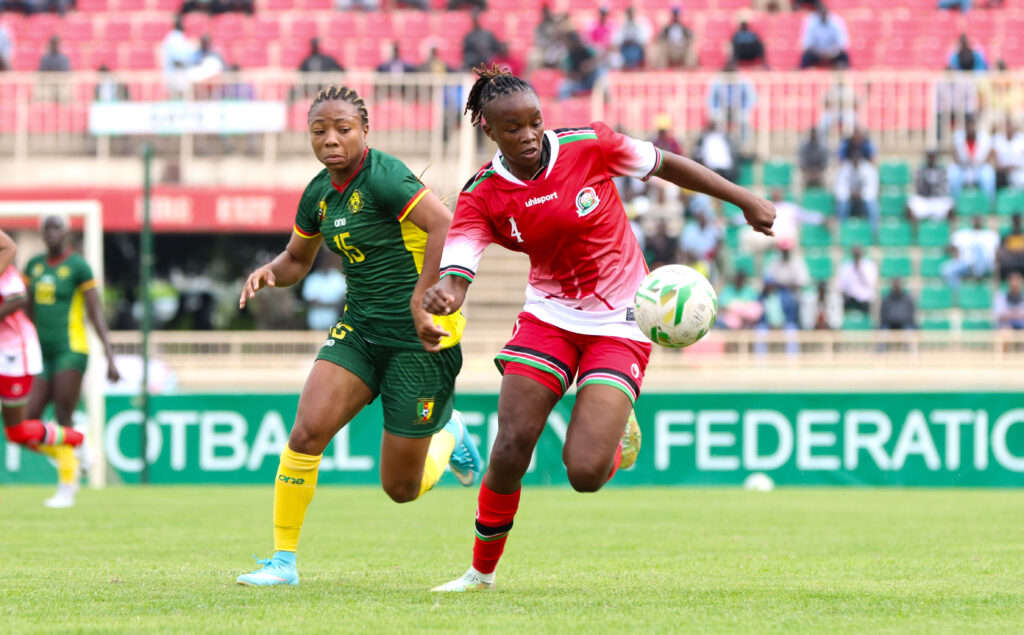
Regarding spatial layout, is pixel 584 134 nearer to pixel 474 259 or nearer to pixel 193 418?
pixel 474 259

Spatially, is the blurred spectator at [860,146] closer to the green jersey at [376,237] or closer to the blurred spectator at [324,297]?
the blurred spectator at [324,297]

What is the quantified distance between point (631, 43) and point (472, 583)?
727 inches

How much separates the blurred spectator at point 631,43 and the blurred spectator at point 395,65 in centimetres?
332

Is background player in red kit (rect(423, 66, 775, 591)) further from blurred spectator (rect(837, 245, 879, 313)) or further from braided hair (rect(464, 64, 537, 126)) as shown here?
blurred spectator (rect(837, 245, 879, 313))

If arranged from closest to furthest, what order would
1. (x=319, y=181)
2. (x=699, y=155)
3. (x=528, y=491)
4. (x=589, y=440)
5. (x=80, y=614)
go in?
(x=80, y=614) → (x=589, y=440) → (x=319, y=181) → (x=528, y=491) → (x=699, y=155)

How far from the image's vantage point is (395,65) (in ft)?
77.8

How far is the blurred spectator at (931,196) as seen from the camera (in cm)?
2194

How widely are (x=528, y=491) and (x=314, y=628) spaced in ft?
35.4

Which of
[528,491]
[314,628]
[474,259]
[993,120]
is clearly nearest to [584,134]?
[474,259]

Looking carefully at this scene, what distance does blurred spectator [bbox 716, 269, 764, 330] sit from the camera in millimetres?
19641

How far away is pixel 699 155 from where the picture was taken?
73.3 ft

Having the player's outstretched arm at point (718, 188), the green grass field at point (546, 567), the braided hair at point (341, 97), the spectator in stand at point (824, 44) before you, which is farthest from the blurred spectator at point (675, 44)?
the player's outstretched arm at point (718, 188)

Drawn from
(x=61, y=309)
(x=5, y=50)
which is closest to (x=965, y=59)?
(x=61, y=309)

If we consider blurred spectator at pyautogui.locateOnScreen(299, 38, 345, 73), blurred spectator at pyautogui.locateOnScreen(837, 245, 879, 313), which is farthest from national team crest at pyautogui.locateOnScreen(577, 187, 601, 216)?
blurred spectator at pyautogui.locateOnScreen(299, 38, 345, 73)
